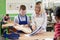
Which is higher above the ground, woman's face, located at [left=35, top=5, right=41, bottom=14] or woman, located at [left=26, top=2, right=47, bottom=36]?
woman's face, located at [left=35, top=5, right=41, bottom=14]

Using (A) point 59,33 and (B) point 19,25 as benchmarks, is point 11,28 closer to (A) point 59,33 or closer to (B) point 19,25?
(B) point 19,25

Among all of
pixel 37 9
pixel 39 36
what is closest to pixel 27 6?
pixel 37 9

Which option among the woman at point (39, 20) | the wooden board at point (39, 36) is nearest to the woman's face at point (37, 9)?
the woman at point (39, 20)

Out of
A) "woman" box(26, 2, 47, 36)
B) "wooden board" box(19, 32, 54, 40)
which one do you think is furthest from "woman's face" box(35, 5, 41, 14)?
"wooden board" box(19, 32, 54, 40)

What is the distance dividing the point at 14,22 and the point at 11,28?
71 millimetres

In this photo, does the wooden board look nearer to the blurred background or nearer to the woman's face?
the blurred background

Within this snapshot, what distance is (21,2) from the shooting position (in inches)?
68.1

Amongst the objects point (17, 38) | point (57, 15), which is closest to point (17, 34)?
point (17, 38)

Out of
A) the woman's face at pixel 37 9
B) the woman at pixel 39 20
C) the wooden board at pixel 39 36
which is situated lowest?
the wooden board at pixel 39 36

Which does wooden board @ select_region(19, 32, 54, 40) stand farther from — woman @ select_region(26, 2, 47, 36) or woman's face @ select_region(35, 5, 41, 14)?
woman's face @ select_region(35, 5, 41, 14)

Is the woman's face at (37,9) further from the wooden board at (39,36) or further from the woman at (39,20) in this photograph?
the wooden board at (39,36)

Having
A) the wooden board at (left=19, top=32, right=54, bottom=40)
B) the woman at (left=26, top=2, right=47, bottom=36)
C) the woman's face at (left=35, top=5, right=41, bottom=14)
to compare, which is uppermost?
the woman's face at (left=35, top=5, right=41, bottom=14)

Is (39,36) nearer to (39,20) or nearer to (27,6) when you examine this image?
(39,20)

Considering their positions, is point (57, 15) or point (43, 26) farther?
point (43, 26)
